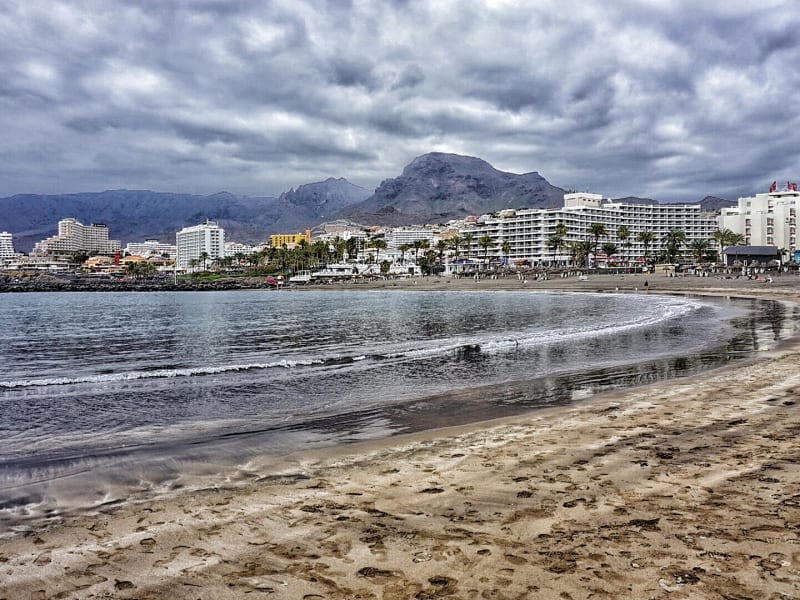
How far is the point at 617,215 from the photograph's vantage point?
182 meters

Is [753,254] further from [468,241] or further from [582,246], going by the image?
[468,241]

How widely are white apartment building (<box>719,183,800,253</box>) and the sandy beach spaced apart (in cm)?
17334

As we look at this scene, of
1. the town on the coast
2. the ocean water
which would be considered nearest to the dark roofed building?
the town on the coast

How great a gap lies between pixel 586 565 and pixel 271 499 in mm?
3196

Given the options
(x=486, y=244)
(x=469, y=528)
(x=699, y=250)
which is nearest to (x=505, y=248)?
(x=486, y=244)

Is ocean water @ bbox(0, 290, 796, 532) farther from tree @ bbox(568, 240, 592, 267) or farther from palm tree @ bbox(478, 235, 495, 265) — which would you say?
palm tree @ bbox(478, 235, 495, 265)

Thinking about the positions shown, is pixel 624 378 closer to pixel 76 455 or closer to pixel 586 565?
pixel 586 565

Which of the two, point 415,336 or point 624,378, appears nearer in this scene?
point 624,378

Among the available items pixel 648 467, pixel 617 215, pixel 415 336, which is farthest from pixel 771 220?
pixel 648 467

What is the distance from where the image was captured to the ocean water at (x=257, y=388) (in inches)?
276

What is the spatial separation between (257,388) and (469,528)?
9.44m

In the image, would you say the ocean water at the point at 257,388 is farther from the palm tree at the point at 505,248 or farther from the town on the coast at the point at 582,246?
the palm tree at the point at 505,248

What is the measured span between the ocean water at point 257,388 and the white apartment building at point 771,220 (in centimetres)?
14984

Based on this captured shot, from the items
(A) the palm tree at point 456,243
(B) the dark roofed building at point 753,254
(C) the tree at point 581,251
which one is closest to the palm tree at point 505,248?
(A) the palm tree at point 456,243
